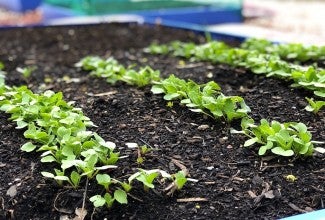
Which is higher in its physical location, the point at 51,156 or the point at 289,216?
the point at 51,156

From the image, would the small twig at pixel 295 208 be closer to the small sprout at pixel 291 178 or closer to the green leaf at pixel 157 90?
the small sprout at pixel 291 178

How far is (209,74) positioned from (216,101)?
0.77m

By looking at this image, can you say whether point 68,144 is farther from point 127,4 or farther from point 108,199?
point 127,4

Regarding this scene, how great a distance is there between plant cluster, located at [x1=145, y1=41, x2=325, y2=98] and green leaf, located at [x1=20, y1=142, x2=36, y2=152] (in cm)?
111

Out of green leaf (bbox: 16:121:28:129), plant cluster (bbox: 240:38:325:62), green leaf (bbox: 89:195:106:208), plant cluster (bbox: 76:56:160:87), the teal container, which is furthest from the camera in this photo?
the teal container

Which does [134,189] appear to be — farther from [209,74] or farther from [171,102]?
[209,74]

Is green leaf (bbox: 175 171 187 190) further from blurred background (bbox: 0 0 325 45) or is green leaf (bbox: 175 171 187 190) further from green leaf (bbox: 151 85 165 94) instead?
blurred background (bbox: 0 0 325 45)

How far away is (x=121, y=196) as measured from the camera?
1.41 metres

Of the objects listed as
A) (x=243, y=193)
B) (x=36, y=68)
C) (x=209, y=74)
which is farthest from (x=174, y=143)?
(x=36, y=68)

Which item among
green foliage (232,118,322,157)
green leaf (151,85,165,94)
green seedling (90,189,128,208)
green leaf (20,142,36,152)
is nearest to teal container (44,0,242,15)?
green leaf (151,85,165,94)

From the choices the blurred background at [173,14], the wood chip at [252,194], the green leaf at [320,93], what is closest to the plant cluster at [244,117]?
the wood chip at [252,194]

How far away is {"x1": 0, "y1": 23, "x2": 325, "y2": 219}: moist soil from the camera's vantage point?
1.44 meters

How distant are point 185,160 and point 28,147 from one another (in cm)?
51

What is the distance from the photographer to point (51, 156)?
1.57 metres
